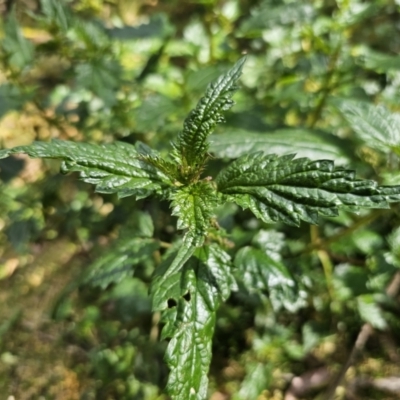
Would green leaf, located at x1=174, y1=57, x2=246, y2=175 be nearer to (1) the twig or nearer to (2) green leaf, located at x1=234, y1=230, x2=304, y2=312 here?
(2) green leaf, located at x1=234, y1=230, x2=304, y2=312

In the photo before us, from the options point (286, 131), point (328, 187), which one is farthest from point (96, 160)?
point (286, 131)

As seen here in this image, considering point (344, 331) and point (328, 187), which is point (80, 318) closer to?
point (344, 331)

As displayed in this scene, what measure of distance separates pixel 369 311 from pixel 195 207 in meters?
1.06

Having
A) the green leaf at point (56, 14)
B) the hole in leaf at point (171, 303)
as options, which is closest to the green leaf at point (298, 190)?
the hole in leaf at point (171, 303)

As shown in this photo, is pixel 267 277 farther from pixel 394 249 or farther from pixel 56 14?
pixel 56 14

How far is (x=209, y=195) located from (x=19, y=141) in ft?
7.49

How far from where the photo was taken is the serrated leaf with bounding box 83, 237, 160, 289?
139cm

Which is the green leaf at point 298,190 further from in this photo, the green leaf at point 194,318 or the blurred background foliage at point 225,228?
the blurred background foliage at point 225,228

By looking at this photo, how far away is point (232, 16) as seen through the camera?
2.08 m

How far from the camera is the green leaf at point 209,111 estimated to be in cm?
103

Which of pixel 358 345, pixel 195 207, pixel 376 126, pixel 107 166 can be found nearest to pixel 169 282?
pixel 195 207

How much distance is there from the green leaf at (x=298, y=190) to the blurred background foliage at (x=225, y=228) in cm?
A: 39

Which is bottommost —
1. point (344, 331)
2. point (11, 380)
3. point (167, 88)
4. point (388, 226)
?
point (11, 380)

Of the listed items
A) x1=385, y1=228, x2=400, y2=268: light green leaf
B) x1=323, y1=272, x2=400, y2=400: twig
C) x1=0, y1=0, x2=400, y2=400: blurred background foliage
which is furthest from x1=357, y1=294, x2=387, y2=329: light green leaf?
x1=385, y1=228, x2=400, y2=268: light green leaf
